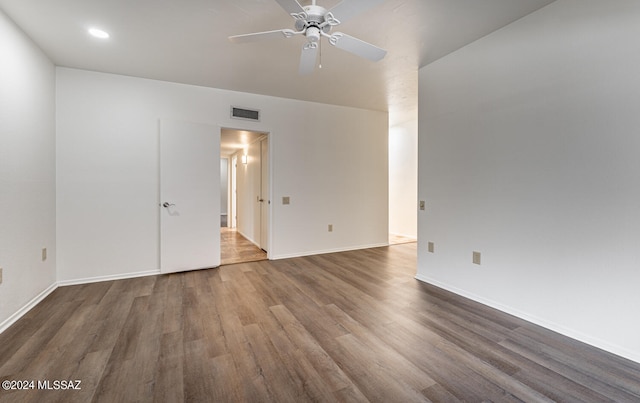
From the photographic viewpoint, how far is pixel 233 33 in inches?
98.4

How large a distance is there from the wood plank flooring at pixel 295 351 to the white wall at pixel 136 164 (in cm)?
64

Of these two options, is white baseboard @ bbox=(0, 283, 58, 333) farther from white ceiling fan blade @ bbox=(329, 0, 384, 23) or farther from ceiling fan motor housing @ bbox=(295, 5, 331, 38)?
white ceiling fan blade @ bbox=(329, 0, 384, 23)

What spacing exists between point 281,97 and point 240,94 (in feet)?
2.12

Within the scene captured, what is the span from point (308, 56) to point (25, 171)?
9.32 ft

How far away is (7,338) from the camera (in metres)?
2.04

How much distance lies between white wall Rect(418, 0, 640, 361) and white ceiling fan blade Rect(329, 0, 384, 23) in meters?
1.58

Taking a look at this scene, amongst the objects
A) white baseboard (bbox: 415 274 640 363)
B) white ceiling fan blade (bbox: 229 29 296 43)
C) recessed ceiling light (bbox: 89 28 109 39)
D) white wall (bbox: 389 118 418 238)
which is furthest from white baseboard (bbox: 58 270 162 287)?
white wall (bbox: 389 118 418 238)

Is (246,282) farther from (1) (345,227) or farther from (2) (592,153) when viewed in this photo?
(2) (592,153)

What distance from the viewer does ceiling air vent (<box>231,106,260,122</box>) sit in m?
3.99

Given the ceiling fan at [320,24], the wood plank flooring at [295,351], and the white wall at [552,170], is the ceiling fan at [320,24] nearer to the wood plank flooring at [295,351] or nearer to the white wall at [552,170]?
the white wall at [552,170]

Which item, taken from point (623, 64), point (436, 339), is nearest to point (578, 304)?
point (436, 339)

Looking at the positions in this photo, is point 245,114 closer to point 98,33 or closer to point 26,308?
point 98,33

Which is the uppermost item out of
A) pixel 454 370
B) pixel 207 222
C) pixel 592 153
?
pixel 592 153

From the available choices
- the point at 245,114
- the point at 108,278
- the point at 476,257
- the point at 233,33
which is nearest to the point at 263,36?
the point at 233,33
